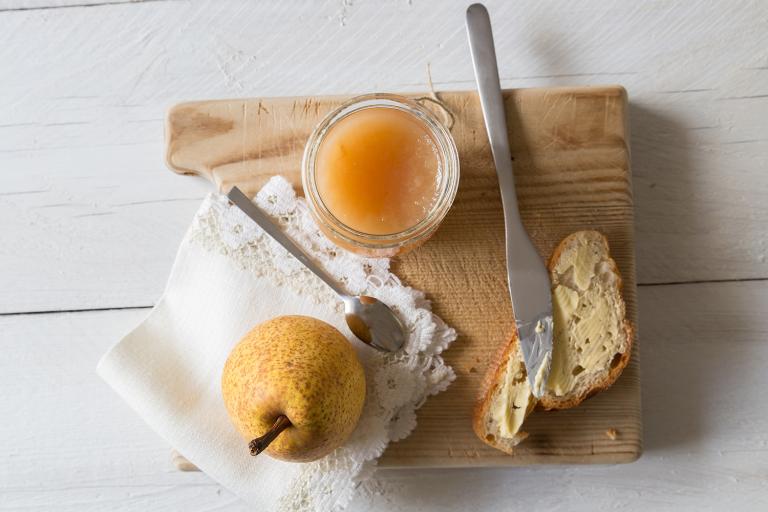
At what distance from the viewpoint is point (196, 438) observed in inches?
54.8

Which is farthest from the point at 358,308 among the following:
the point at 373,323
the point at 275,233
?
the point at 275,233

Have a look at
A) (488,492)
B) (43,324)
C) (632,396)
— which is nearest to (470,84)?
(632,396)

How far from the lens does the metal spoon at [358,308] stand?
137cm

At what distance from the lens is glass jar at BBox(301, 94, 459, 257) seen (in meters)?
1.27

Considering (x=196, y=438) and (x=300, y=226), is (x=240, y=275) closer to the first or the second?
(x=300, y=226)

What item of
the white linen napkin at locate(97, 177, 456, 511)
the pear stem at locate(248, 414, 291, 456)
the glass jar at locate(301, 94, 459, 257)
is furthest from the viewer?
the white linen napkin at locate(97, 177, 456, 511)

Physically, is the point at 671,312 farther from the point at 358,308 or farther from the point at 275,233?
the point at 275,233

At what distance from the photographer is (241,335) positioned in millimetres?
1399

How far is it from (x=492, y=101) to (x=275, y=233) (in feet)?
1.64

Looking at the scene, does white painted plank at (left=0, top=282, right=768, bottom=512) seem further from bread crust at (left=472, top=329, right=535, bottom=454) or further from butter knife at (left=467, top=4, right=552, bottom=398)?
butter knife at (left=467, top=4, right=552, bottom=398)

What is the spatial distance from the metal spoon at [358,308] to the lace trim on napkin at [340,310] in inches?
0.8

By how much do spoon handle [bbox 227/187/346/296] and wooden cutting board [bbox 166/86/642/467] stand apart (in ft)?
0.19

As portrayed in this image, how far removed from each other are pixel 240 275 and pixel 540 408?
642mm

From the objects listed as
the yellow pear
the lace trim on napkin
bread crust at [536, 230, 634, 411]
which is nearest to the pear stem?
the yellow pear
